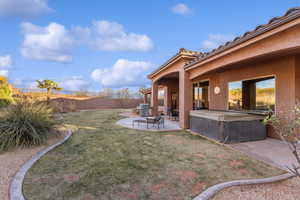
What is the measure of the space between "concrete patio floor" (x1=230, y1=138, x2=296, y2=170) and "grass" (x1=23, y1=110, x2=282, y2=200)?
0.39 m

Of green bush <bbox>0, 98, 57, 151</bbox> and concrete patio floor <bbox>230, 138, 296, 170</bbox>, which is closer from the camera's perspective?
concrete patio floor <bbox>230, 138, 296, 170</bbox>

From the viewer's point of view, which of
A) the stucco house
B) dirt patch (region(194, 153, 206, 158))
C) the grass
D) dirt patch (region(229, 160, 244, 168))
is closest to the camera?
the grass

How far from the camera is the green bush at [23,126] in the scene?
14.7ft

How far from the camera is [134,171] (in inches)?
130

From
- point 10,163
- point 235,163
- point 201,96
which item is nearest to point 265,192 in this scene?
point 235,163

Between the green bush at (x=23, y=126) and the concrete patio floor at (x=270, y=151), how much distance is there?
6.63 metres

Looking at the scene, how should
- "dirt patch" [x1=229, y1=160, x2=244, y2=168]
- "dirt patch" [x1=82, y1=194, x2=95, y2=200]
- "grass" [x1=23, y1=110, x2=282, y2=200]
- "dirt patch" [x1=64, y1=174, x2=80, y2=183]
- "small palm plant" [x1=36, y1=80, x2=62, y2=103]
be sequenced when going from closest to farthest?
1. "dirt patch" [x1=82, y1=194, x2=95, y2=200]
2. "grass" [x1=23, y1=110, x2=282, y2=200]
3. "dirt patch" [x1=64, y1=174, x2=80, y2=183]
4. "dirt patch" [x1=229, y1=160, x2=244, y2=168]
5. "small palm plant" [x1=36, y1=80, x2=62, y2=103]

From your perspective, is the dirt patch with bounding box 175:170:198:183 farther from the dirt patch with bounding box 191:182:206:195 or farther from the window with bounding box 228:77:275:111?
the window with bounding box 228:77:275:111

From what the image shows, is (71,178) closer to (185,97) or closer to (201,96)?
(185,97)

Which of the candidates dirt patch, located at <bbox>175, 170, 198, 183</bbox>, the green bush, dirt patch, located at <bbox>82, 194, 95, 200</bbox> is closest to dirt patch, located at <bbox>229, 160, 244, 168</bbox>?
dirt patch, located at <bbox>175, 170, 198, 183</bbox>

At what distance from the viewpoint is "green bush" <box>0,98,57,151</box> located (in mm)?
4484

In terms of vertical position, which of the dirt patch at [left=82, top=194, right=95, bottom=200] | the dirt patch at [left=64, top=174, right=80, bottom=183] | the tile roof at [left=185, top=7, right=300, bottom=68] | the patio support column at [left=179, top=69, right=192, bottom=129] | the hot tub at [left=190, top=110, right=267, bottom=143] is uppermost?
the tile roof at [left=185, top=7, right=300, bottom=68]

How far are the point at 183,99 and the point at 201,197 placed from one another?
19.1 feet

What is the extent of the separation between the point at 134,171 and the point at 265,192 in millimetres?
2475
